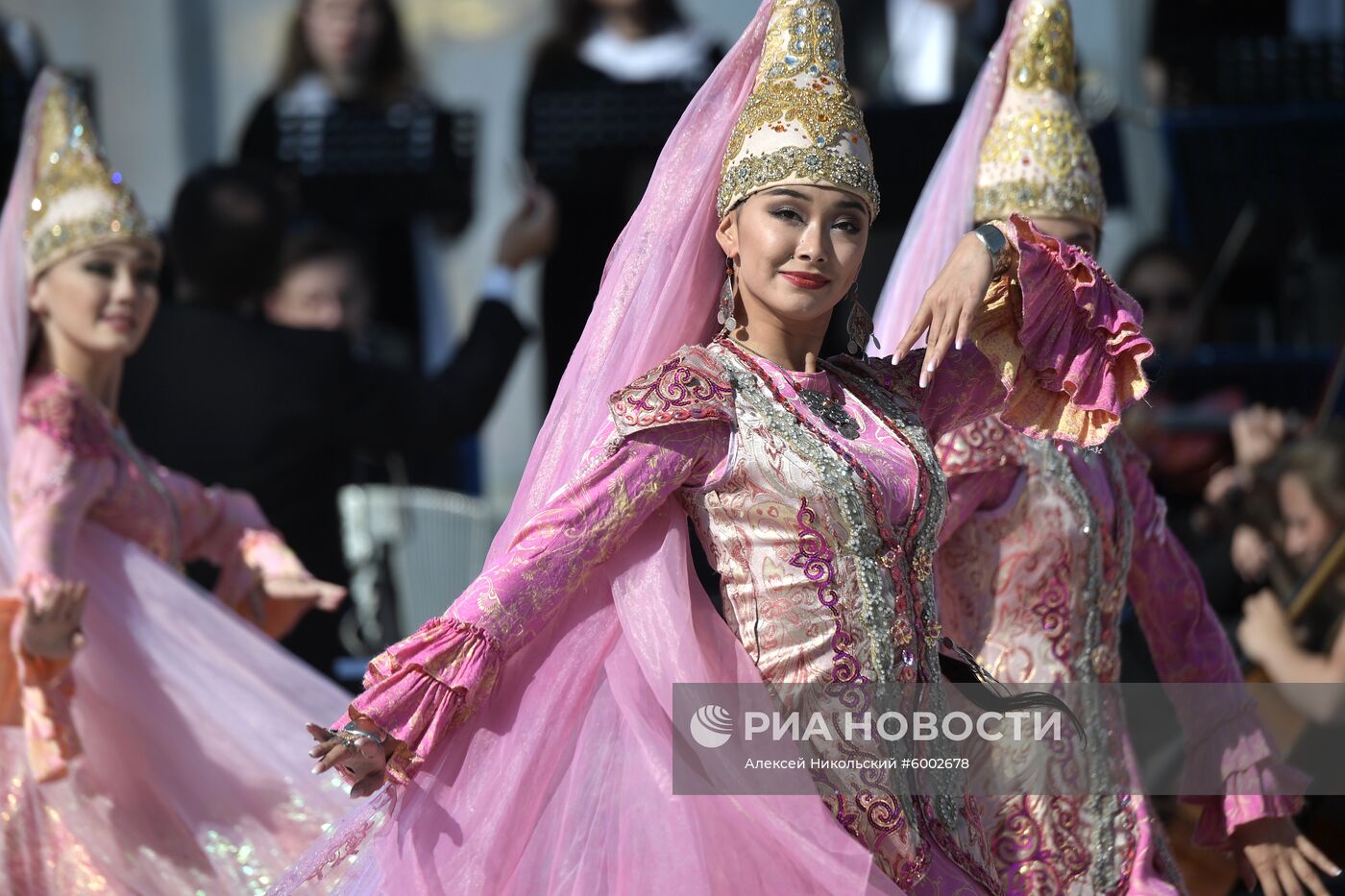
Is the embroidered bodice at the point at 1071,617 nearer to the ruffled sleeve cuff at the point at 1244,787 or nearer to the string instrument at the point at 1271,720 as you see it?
the ruffled sleeve cuff at the point at 1244,787

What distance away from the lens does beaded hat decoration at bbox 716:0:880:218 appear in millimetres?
3072

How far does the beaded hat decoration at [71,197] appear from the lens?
4508 millimetres

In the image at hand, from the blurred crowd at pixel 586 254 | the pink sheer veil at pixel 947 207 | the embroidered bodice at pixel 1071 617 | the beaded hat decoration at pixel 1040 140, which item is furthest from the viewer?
the blurred crowd at pixel 586 254

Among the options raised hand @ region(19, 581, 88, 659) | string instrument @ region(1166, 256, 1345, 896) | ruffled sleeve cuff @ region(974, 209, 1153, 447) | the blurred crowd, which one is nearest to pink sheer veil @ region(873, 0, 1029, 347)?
ruffled sleeve cuff @ region(974, 209, 1153, 447)

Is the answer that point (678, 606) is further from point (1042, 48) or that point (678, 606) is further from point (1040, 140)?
point (1042, 48)

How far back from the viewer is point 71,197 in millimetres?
4539

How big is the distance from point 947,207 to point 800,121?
989 millimetres

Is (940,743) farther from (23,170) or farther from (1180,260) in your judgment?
(1180,260)

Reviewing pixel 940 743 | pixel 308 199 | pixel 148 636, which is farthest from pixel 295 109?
pixel 940 743

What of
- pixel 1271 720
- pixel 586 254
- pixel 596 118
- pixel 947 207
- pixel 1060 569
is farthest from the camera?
pixel 586 254

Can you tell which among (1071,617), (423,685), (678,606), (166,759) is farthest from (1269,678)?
(423,685)

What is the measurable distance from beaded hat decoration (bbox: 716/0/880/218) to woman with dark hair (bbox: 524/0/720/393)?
384 cm

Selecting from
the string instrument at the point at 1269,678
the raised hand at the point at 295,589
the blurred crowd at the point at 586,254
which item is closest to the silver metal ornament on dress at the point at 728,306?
the raised hand at the point at 295,589

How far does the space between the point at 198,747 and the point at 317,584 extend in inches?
18.9
